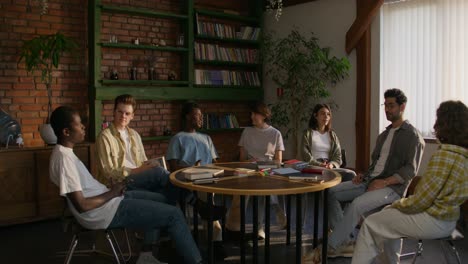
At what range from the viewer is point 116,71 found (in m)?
5.86

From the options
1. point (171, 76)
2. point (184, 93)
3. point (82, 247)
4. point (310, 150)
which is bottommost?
point (82, 247)

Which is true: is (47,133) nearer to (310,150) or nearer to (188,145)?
(188,145)

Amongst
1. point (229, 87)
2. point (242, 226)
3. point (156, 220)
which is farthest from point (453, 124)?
point (229, 87)

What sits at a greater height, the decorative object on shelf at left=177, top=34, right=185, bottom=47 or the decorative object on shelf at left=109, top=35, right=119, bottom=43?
the decorative object on shelf at left=177, top=34, right=185, bottom=47

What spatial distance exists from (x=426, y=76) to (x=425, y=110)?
15.2 inches

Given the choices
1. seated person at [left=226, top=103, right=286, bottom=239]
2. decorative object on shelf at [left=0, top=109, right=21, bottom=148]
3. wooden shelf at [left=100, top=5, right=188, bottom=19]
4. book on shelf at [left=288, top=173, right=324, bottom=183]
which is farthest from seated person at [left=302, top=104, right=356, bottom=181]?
decorative object on shelf at [left=0, top=109, right=21, bottom=148]

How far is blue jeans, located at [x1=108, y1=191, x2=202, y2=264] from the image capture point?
122 inches

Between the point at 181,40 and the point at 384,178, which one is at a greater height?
the point at 181,40

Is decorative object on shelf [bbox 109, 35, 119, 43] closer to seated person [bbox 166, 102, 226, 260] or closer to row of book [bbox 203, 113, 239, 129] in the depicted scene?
row of book [bbox 203, 113, 239, 129]

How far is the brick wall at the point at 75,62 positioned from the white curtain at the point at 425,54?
8.46ft

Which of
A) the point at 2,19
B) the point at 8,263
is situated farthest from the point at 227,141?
the point at 8,263

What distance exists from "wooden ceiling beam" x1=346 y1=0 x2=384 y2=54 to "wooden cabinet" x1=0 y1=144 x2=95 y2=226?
3.82 meters

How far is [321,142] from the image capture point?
462 centimetres

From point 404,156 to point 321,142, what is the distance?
1098 mm
